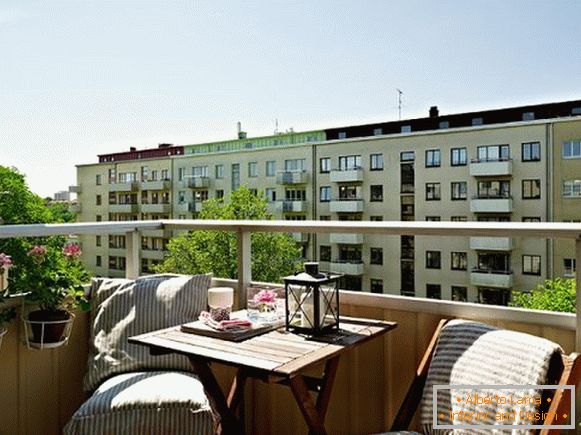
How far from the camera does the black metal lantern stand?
1.80 metres

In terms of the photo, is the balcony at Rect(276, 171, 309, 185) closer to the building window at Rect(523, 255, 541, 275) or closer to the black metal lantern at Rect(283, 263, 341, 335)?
the building window at Rect(523, 255, 541, 275)

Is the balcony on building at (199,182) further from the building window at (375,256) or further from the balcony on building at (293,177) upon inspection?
the building window at (375,256)

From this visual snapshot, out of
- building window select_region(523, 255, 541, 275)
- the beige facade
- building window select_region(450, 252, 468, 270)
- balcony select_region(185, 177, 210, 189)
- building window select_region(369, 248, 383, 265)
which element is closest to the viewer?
the beige facade

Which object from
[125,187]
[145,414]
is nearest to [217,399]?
[145,414]

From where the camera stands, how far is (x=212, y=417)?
1.81 meters

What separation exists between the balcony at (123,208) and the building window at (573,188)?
2278 cm

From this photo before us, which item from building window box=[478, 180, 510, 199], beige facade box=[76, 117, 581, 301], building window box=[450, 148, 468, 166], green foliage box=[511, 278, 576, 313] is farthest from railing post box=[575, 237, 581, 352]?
building window box=[450, 148, 468, 166]

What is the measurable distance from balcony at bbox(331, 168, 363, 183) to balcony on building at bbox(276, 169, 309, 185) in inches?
59.3

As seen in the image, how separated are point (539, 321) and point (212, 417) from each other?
1.11 meters

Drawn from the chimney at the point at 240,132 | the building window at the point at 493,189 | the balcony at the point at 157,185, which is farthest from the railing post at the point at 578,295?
the balcony at the point at 157,185

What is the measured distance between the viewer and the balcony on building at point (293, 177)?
1035 inches

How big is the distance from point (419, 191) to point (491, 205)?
10.2 feet

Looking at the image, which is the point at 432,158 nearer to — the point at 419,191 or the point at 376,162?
the point at 419,191

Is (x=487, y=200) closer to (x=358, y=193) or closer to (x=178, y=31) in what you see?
(x=358, y=193)
